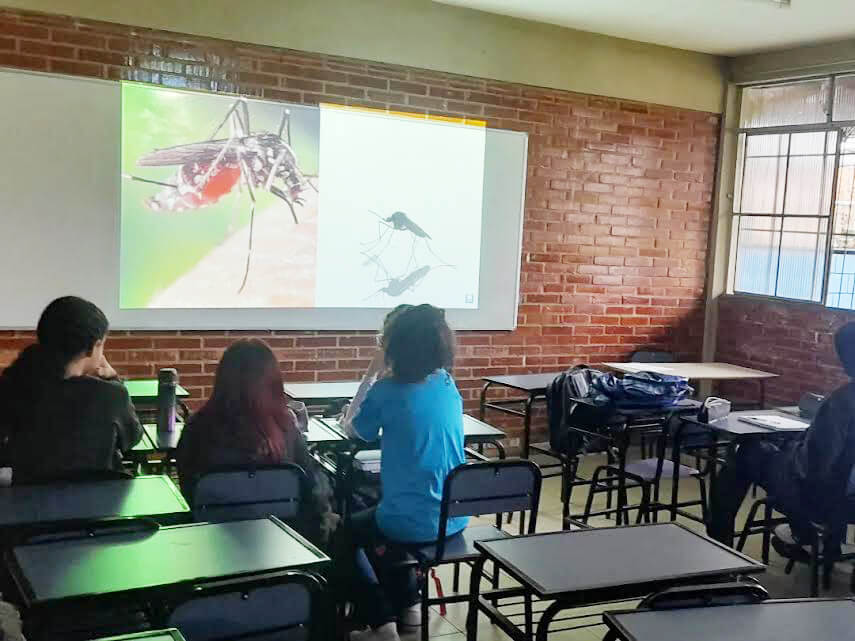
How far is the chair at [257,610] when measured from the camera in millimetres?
1637

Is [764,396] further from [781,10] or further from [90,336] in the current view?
[90,336]

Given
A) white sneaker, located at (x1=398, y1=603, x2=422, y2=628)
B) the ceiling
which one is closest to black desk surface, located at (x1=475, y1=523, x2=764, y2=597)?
white sneaker, located at (x1=398, y1=603, x2=422, y2=628)

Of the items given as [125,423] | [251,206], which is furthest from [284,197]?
[125,423]

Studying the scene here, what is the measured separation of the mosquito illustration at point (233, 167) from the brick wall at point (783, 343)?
336 cm

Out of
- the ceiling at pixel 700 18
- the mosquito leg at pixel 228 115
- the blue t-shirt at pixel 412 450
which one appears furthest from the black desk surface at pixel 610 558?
the ceiling at pixel 700 18

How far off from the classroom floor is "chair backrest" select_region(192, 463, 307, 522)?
2.56ft

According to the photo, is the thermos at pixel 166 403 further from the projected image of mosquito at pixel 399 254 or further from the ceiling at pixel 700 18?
the ceiling at pixel 700 18

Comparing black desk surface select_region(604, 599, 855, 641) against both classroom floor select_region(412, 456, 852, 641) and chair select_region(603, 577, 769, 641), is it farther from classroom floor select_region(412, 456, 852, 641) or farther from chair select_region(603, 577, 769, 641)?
classroom floor select_region(412, 456, 852, 641)

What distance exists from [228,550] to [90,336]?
1.11 meters

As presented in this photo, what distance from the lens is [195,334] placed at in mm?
4586

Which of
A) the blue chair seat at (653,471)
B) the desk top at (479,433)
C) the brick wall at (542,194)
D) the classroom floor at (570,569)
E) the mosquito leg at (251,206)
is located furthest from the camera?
the mosquito leg at (251,206)

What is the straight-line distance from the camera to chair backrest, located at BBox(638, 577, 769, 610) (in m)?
1.74

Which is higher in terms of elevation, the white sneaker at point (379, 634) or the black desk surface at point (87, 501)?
the black desk surface at point (87, 501)

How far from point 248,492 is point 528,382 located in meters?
2.67
